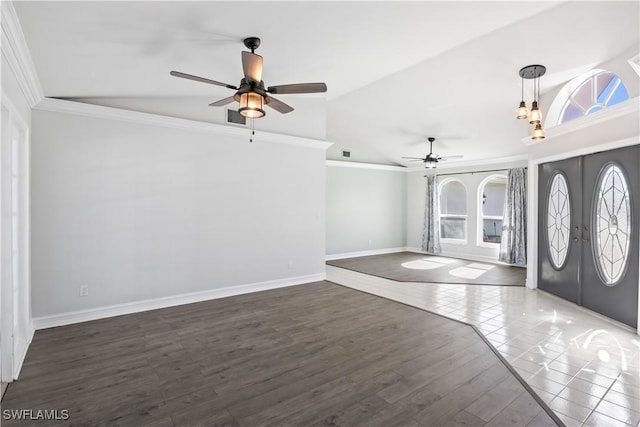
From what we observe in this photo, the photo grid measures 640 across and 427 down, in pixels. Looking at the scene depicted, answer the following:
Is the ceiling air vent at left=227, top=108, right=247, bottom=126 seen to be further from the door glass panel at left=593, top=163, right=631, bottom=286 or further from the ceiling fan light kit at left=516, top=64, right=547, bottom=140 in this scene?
the door glass panel at left=593, top=163, right=631, bottom=286

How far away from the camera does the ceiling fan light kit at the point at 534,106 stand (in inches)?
152

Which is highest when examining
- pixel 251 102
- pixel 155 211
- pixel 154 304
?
pixel 251 102

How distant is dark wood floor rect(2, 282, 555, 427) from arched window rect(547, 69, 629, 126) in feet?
11.3

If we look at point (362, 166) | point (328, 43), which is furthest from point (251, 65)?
point (362, 166)

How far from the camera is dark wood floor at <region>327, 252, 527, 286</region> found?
6.35 meters

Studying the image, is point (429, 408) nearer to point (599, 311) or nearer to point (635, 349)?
point (635, 349)

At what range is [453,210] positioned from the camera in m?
9.50

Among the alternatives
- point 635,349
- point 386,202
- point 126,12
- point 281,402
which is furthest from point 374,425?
point 386,202

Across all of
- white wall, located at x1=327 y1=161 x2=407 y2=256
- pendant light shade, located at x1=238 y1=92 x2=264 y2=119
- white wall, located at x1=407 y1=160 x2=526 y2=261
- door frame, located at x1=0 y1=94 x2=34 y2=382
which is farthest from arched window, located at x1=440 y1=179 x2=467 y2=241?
door frame, located at x1=0 y1=94 x2=34 y2=382

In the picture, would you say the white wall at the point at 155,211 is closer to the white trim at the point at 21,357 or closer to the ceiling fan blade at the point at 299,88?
the white trim at the point at 21,357

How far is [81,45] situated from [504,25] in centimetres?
403

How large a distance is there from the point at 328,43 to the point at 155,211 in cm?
310

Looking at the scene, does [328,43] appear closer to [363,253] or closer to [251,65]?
[251,65]

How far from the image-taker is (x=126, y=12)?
94.3 inches
